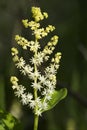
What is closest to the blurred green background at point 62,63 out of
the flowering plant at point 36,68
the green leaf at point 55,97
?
the green leaf at point 55,97

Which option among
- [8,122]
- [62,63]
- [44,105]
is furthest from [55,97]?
[62,63]

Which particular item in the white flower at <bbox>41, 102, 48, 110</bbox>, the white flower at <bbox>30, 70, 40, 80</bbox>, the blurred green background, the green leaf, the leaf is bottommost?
the leaf

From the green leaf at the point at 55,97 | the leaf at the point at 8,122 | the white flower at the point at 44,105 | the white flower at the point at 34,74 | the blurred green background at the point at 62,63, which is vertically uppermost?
the blurred green background at the point at 62,63

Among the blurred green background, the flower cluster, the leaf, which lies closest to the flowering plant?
the flower cluster

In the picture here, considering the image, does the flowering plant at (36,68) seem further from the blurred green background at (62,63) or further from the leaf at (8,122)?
the blurred green background at (62,63)

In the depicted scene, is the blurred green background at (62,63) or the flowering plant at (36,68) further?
the blurred green background at (62,63)

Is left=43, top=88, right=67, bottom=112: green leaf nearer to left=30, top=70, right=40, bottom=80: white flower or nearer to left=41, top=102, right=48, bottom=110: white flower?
left=41, top=102, right=48, bottom=110: white flower

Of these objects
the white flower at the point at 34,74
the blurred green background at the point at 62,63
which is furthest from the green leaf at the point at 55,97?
the blurred green background at the point at 62,63

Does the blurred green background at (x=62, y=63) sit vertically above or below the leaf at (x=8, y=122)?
above

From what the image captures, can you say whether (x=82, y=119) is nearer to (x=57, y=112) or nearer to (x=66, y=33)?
(x=57, y=112)

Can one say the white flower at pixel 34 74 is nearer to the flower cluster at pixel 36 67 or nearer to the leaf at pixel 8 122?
the flower cluster at pixel 36 67
